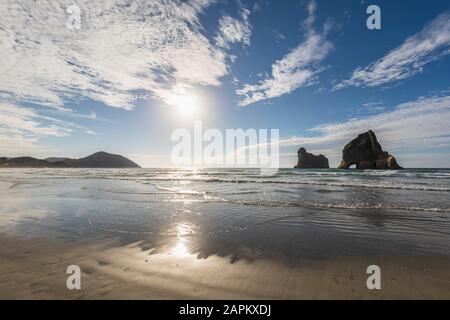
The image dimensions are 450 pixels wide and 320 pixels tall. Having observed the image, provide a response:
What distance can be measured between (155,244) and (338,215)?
6.96 m

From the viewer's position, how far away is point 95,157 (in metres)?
198

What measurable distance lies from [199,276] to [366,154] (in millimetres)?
88425

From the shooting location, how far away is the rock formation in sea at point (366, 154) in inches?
2875

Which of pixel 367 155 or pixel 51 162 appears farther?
pixel 51 162

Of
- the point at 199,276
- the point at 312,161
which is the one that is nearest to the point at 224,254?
the point at 199,276

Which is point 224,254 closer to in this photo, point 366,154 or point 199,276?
point 199,276

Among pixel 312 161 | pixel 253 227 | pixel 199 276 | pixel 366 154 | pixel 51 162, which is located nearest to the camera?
pixel 199 276

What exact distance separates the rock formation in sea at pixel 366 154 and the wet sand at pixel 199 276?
78.2 m

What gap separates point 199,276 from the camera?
396 centimetres

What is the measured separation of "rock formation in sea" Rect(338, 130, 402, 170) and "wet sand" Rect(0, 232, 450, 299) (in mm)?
78224

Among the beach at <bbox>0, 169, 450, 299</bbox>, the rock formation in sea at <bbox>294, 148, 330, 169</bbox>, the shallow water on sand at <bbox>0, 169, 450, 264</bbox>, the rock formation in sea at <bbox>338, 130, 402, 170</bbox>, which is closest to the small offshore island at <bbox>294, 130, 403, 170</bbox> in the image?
the rock formation in sea at <bbox>338, 130, 402, 170</bbox>
